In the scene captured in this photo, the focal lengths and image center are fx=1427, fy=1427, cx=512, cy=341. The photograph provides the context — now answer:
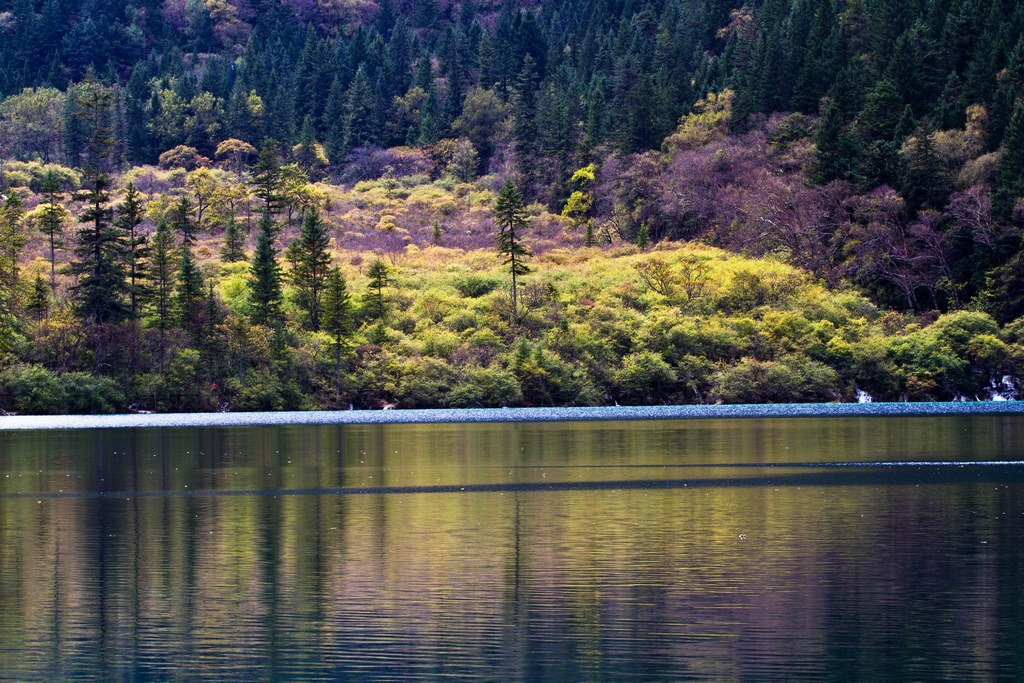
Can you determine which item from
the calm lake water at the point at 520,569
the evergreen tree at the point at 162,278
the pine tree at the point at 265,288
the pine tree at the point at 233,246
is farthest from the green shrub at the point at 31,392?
the calm lake water at the point at 520,569

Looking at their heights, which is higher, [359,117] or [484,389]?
[359,117]

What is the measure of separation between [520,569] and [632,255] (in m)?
95.7

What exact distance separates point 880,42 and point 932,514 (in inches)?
3476

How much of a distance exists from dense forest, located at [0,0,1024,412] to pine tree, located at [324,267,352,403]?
260 mm

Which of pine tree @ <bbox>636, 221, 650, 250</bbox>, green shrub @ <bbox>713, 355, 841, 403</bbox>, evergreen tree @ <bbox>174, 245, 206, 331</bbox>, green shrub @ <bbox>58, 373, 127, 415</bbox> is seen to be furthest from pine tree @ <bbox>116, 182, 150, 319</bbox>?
pine tree @ <bbox>636, 221, 650, 250</bbox>

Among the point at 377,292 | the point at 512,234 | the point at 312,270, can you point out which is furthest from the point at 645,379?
the point at 312,270

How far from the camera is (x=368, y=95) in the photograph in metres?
→ 172

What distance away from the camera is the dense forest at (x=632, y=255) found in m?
94.2

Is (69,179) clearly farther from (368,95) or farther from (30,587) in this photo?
(30,587)

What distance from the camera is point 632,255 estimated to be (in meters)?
120

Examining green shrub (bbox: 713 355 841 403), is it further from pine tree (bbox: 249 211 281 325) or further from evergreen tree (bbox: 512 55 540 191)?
evergreen tree (bbox: 512 55 540 191)

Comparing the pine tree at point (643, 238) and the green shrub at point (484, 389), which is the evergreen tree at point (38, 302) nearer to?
the green shrub at point (484, 389)

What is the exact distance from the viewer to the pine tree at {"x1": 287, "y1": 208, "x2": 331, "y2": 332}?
10038cm

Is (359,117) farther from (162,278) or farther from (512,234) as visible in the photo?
(162,278)
